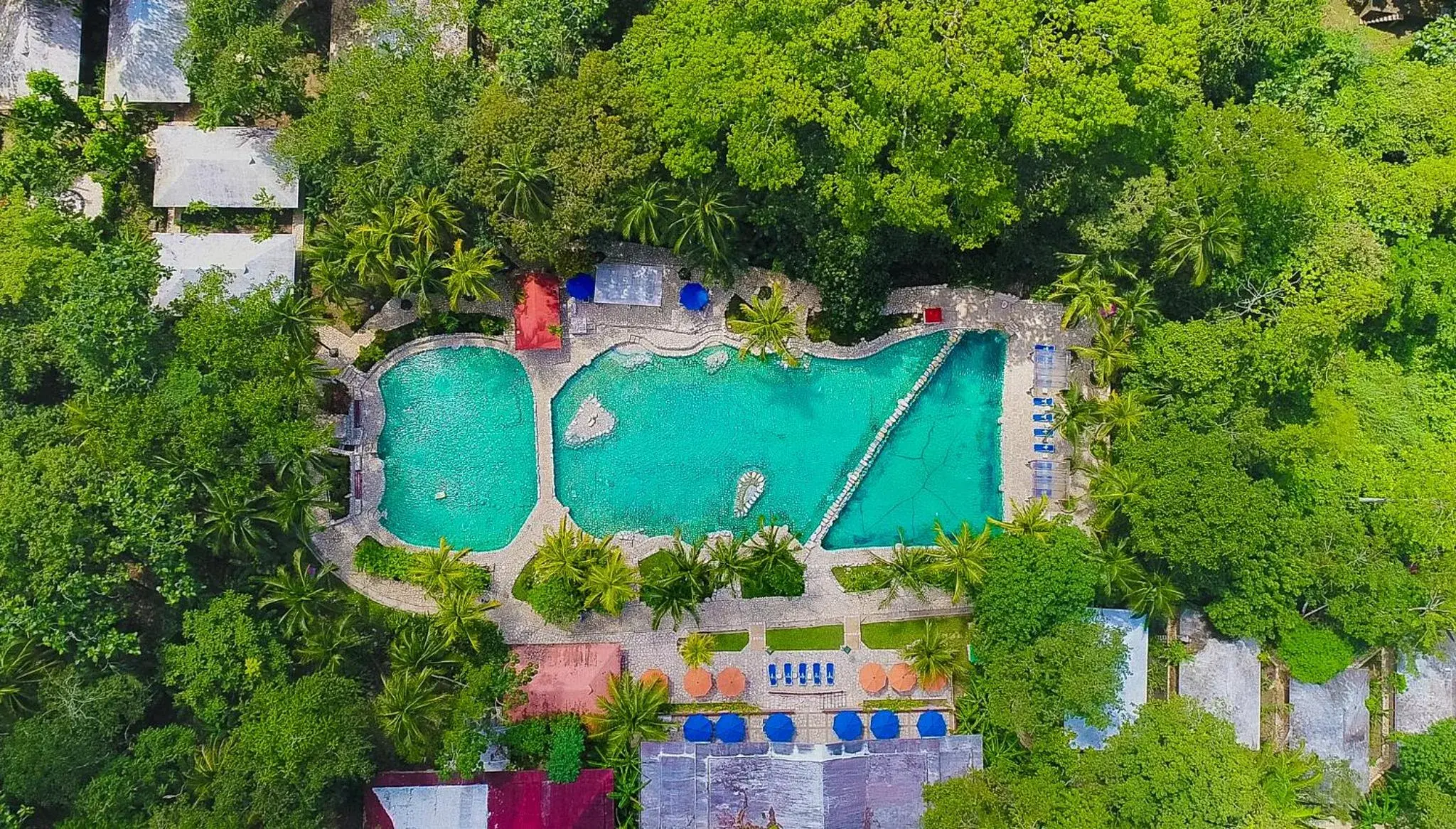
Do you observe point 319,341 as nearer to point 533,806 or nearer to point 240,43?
point 240,43

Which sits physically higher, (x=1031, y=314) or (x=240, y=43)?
(x=240, y=43)

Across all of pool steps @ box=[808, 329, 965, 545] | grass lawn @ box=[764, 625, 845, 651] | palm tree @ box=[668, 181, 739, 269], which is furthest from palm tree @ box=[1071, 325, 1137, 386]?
palm tree @ box=[668, 181, 739, 269]

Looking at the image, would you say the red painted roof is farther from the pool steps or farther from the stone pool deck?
the pool steps

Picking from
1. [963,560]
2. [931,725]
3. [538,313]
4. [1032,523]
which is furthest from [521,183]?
[931,725]

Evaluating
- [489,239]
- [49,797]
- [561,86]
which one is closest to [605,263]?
[489,239]

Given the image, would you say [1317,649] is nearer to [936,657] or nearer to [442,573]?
[936,657]

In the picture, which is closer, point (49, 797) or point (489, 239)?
point (49, 797)

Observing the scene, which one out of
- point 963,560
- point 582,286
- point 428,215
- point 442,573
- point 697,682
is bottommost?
point 697,682
